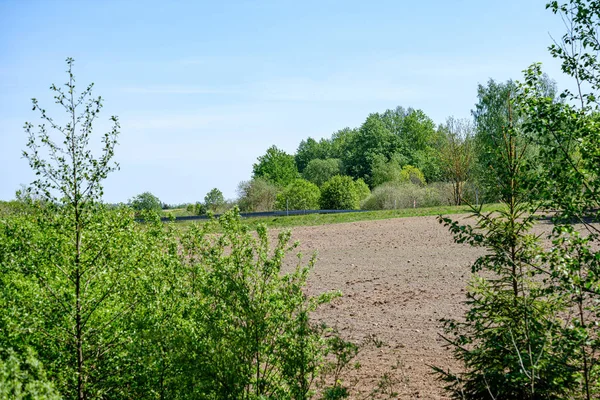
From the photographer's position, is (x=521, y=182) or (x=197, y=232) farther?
(x=197, y=232)

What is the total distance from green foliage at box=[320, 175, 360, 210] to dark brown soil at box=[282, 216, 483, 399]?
18.7 meters

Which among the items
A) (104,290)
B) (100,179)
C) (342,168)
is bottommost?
(104,290)

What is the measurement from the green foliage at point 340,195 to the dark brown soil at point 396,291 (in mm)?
18707

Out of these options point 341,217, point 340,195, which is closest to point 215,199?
point 340,195

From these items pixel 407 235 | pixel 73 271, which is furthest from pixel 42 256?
pixel 407 235

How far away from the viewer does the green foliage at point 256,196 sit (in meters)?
46.3

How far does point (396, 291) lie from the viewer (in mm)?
14070

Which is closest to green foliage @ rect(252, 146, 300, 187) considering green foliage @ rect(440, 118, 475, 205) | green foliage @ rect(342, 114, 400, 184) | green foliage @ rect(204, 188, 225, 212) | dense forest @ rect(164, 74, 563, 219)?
dense forest @ rect(164, 74, 563, 219)

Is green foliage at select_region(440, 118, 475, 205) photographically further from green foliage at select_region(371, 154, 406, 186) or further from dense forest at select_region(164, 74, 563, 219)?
green foliage at select_region(371, 154, 406, 186)

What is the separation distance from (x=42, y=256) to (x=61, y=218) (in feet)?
3.01

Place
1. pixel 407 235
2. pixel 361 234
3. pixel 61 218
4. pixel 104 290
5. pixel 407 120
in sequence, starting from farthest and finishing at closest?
pixel 407 120
pixel 361 234
pixel 407 235
pixel 104 290
pixel 61 218

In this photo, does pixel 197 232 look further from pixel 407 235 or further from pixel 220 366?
pixel 407 235

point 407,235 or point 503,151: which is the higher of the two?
point 503,151

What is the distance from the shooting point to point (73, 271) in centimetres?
585
